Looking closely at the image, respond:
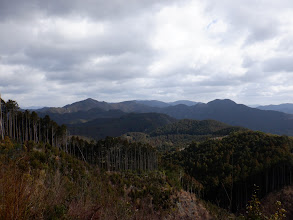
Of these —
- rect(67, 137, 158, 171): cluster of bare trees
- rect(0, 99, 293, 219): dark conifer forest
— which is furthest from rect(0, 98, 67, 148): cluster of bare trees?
rect(67, 137, 158, 171): cluster of bare trees

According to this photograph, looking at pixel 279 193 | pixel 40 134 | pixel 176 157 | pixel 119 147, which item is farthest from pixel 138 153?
pixel 279 193

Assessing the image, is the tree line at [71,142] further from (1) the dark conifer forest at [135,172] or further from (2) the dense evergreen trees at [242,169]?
(2) the dense evergreen trees at [242,169]

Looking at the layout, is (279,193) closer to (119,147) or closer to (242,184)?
(242,184)

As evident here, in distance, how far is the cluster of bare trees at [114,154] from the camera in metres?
50.0

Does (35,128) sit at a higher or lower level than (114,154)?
higher

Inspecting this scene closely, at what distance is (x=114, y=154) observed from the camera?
174 feet

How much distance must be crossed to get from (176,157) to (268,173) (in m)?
40.1

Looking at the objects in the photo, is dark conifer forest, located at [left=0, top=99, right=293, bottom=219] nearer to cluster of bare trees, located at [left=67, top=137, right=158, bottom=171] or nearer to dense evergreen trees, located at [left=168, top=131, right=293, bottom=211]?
cluster of bare trees, located at [left=67, top=137, right=158, bottom=171]

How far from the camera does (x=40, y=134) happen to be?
4638cm

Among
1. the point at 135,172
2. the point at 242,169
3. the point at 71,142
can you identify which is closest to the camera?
the point at 135,172

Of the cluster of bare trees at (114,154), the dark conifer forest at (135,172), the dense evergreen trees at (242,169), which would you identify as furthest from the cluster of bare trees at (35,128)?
the dense evergreen trees at (242,169)

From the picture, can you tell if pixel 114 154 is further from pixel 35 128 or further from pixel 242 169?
pixel 242 169

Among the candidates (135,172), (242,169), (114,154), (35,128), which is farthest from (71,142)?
(242,169)

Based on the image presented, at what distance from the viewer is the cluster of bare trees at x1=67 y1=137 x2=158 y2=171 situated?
164 feet
